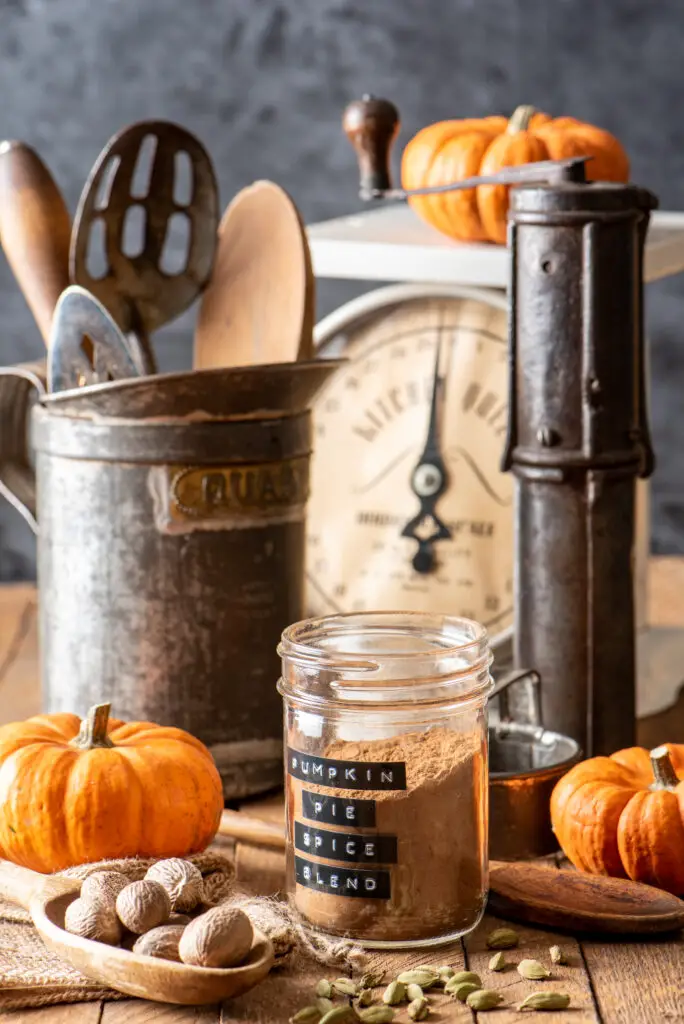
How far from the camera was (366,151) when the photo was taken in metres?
1.90

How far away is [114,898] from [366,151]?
1.02 meters

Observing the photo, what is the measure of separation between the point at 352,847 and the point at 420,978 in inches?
4.4

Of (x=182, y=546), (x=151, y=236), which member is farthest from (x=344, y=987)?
(x=151, y=236)

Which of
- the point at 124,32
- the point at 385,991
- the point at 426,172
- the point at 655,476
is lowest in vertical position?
the point at 385,991

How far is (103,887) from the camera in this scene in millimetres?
1208

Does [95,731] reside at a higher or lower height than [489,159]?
lower

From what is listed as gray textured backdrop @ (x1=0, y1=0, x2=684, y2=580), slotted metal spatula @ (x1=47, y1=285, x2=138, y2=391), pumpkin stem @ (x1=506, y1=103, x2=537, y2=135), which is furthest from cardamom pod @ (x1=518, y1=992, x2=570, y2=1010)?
gray textured backdrop @ (x1=0, y1=0, x2=684, y2=580)

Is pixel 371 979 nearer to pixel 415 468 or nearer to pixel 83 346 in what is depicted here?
pixel 83 346

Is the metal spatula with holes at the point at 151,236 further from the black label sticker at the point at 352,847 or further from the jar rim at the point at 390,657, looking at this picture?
the black label sticker at the point at 352,847

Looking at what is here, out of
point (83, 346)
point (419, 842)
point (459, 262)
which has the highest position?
point (459, 262)

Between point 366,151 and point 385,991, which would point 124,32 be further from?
point 385,991

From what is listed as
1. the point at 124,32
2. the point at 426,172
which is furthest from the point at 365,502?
the point at 124,32

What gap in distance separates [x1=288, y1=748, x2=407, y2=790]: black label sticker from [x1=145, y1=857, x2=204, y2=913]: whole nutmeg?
0.40 ft

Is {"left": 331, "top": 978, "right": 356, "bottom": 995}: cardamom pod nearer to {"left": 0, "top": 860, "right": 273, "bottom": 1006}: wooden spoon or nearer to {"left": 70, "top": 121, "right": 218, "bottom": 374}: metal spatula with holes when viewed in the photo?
{"left": 0, "top": 860, "right": 273, "bottom": 1006}: wooden spoon
